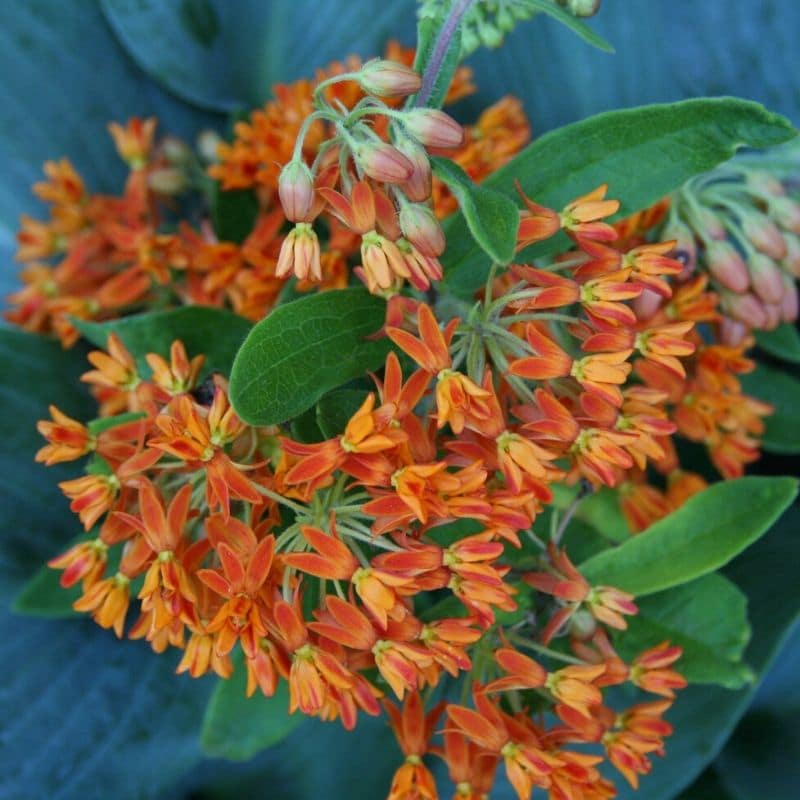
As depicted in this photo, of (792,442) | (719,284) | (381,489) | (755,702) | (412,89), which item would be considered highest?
(412,89)

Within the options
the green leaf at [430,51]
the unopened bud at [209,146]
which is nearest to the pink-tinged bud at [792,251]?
the green leaf at [430,51]

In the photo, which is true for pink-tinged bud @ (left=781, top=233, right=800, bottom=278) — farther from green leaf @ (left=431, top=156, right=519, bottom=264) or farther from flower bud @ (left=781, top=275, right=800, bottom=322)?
green leaf @ (left=431, top=156, right=519, bottom=264)

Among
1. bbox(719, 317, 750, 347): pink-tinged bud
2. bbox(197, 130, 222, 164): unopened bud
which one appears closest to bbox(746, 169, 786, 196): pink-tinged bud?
bbox(719, 317, 750, 347): pink-tinged bud

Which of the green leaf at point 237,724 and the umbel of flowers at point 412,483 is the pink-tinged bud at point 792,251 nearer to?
the umbel of flowers at point 412,483

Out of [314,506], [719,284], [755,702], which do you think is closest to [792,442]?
[719,284]

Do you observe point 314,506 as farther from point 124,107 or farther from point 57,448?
point 124,107
